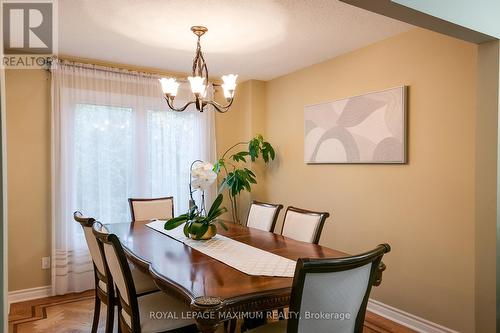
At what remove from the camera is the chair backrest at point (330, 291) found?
1.31 meters

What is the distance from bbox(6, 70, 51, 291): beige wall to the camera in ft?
11.2

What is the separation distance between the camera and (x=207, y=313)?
135 cm

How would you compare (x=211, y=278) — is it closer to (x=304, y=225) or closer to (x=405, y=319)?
(x=304, y=225)

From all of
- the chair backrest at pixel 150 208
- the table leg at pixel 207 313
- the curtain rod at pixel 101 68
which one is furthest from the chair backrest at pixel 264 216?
the curtain rod at pixel 101 68

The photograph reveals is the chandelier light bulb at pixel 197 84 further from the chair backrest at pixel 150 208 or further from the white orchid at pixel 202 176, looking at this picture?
the chair backrest at pixel 150 208

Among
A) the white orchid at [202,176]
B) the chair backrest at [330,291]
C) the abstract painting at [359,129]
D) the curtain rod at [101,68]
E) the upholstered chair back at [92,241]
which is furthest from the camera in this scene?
the curtain rod at [101,68]

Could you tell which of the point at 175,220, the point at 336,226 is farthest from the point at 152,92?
the point at 336,226

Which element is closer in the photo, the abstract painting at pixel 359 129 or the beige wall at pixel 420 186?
the beige wall at pixel 420 186

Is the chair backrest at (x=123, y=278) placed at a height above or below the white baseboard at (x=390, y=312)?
above

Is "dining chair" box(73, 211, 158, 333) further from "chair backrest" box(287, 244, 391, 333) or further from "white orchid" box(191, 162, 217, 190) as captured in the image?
"chair backrest" box(287, 244, 391, 333)

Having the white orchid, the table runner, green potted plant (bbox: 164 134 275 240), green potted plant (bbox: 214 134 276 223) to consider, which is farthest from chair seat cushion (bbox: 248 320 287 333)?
green potted plant (bbox: 214 134 276 223)

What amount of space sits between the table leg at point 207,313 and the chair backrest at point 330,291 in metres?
0.29

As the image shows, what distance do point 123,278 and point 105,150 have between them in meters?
2.26

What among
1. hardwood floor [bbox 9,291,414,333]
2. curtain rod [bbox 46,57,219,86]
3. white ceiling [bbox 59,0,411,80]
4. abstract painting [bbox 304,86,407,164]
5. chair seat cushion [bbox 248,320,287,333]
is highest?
white ceiling [bbox 59,0,411,80]
